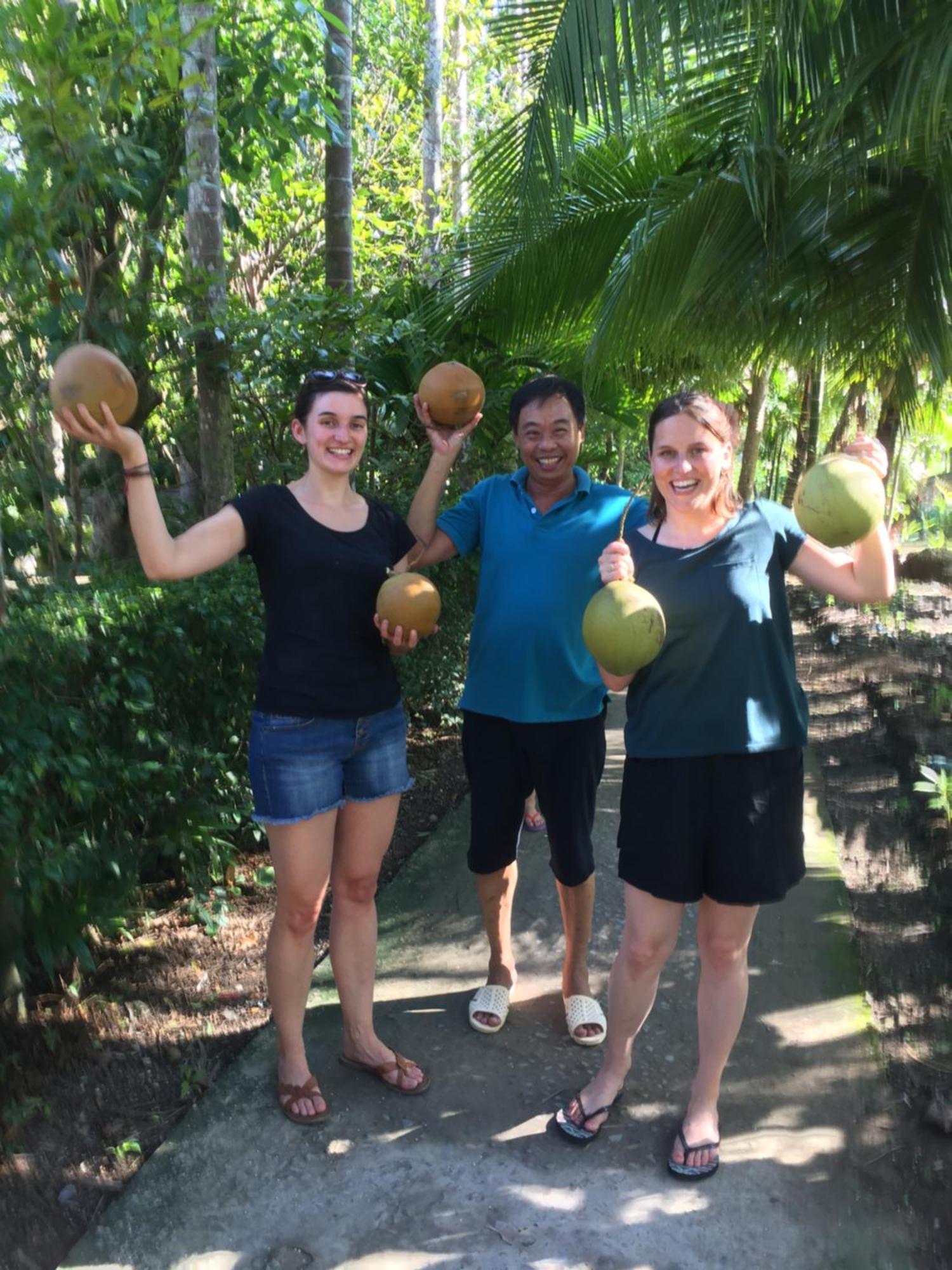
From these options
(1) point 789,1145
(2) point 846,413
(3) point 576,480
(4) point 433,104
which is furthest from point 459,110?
(1) point 789,1145

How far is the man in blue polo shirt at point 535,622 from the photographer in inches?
105

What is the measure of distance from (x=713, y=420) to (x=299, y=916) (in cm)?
161

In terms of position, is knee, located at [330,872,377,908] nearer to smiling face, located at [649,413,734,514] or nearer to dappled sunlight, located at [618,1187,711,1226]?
dappled sunlight, located at [618,1187,711,1226]

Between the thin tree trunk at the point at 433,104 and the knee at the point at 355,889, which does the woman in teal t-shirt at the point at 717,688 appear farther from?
the thin tree trunk at the point at 433,104

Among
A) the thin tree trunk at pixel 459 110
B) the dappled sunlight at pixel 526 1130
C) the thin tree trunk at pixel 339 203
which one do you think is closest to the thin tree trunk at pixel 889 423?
the thin tree trunk at pixel 339 203

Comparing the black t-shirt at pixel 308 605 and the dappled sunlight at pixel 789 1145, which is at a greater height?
the black t-shirt at pixel 308 605

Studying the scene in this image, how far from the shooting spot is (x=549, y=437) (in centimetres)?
265

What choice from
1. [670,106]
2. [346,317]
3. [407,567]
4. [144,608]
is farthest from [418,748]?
[670,106]

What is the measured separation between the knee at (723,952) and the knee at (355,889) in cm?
90

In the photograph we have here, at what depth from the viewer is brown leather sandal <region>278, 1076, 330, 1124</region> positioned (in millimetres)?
2541

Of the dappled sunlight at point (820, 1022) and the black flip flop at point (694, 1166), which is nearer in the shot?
the black flip flop at point (694, 1166)

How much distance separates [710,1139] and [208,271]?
11.0ft

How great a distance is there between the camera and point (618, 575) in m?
2.08

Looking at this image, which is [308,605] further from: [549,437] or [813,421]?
[813,421]
